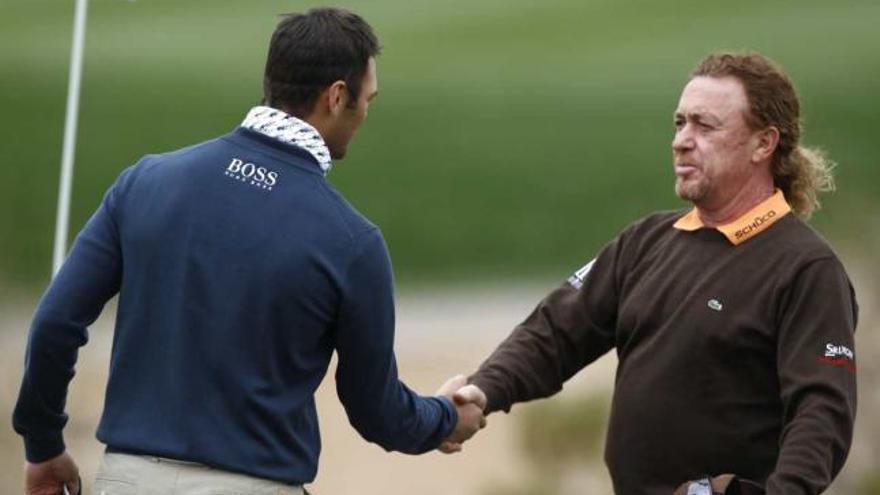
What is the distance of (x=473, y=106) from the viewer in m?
4.74

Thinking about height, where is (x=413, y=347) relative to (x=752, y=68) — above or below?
below

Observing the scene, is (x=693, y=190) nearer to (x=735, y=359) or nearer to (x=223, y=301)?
(x=735, y=359)

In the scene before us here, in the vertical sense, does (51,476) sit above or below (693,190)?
below

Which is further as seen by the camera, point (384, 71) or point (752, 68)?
point (384, 71)

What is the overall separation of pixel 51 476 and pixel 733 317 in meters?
1.27

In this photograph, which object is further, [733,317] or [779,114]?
[779,114]

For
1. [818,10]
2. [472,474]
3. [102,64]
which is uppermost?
[818,10]

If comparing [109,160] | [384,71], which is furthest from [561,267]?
[109,160]

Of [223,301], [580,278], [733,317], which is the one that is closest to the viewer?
[223,301]

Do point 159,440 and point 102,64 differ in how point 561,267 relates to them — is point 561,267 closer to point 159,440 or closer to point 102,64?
point 102,64

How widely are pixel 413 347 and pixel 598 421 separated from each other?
0.54 meters

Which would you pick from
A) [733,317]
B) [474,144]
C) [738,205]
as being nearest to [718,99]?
[738,205]

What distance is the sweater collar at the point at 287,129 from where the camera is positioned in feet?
9.46

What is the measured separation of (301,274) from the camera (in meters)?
2.81
